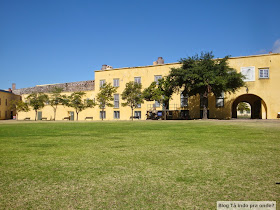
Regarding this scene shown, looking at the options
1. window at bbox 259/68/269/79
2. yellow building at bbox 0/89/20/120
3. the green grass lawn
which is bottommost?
the green grass lawn

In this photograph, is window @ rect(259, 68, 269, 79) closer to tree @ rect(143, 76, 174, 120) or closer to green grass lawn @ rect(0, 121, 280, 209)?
tree @ rect(143, 76, 174, 120)

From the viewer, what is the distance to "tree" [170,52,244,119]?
30156 mm

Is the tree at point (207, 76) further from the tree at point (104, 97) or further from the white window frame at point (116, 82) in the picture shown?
the white window frame at point (116, 82)

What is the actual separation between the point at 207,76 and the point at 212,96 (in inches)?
363

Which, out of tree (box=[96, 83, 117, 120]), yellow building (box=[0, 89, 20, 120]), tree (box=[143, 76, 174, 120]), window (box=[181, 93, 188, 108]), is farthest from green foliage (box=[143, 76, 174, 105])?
yellow building (box=[0, 89, 20, 120])

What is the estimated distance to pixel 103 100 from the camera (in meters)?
39.8

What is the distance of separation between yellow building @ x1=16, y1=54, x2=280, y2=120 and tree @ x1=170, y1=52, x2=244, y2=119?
17.3 feet

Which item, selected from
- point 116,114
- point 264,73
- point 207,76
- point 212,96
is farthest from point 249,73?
point 116,114

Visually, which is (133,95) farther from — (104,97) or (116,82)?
(116,82)

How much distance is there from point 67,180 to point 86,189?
582 millimetres

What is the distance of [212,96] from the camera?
126ft

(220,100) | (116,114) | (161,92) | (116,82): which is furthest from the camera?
(116,82)

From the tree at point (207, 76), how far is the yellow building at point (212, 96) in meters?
5.28

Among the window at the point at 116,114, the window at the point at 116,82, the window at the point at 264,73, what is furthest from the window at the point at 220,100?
the window at the point at 116,82
